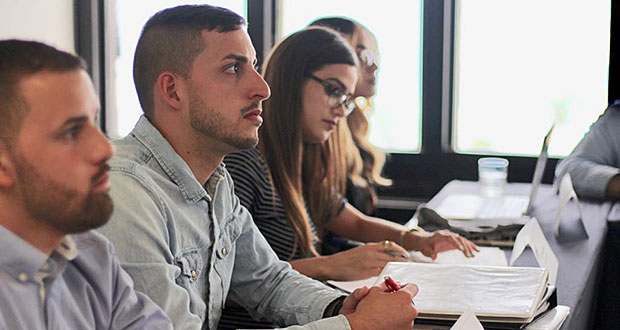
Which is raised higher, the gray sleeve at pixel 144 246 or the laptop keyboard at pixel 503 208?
the gray sleeve at pixel 144 246

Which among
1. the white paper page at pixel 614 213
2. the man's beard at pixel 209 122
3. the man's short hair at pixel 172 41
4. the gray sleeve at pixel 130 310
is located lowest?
the white paper page at pixel 614 213

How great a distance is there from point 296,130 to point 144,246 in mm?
944

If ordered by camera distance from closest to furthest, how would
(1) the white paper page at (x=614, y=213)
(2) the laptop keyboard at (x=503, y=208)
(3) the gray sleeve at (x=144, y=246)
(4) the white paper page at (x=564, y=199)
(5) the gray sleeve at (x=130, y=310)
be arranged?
(5) the gray sleeve at (x=130, y=310) < (3) the gray sleeve at (x=144, y=246) < (4) the white paper page at (x=564, y=199) < (1) the white paper page at (x=614, y=213) < (2) the laptop keyboard at (x=503, y=208)

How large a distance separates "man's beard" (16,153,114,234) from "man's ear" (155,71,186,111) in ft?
1.75

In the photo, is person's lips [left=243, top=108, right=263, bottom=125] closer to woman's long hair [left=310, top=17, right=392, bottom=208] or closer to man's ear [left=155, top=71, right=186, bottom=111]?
man's ear [left=155, top=71, right=186, bottom=111]

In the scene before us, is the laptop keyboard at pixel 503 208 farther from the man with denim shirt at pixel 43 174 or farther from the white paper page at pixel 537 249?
the man with denim shirt at pixel 43 174

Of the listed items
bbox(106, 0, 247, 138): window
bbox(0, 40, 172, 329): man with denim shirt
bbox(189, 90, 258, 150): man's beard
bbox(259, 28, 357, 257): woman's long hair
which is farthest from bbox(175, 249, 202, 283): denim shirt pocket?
bbox(106, 0, 247, 138): window

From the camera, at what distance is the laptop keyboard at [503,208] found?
102 inches

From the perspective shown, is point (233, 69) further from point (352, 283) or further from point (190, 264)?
point (352, 283)

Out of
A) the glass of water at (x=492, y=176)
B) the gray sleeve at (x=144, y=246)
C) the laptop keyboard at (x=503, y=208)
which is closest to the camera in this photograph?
the gray sleeve at (x=144, y=246)

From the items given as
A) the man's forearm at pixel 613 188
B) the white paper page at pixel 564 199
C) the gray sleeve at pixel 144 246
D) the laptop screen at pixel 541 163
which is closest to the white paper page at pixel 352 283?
the gray sleeve at pixel 144 246

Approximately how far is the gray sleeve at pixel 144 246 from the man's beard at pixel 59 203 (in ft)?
1.01

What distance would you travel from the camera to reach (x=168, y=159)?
1362 millimetres

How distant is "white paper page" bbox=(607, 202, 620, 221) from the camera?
8.00 feet
